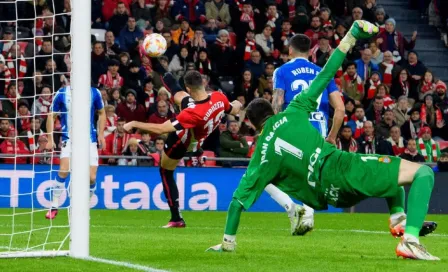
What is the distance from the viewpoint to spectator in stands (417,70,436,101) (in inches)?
949

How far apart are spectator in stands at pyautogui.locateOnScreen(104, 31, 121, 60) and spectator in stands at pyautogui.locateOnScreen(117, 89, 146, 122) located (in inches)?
53.5

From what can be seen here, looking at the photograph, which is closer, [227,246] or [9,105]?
[227,246]

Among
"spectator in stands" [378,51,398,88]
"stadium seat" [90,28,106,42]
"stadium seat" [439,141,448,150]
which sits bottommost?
"stadium seat" [439,141,448,150]

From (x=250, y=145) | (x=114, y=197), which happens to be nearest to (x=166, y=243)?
(x=114, y=197)

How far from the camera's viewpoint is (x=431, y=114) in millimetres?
23203

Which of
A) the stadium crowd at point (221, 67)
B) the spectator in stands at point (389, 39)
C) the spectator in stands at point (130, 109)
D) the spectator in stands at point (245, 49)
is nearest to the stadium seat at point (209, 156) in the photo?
the stadium crowd at point (221, 67)

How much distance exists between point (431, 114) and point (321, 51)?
2.70 metres

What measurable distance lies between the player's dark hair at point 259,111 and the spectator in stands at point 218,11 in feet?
49.7

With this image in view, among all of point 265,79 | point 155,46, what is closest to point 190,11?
point 265,79

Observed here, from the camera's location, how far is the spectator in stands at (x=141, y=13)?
23156 millimetres

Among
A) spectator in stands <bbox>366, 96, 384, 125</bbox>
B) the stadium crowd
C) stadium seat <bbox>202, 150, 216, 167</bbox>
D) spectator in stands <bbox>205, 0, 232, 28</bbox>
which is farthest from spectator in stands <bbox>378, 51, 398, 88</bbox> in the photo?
stadium seat <bbox>202, 150, 216, 167</bbox>

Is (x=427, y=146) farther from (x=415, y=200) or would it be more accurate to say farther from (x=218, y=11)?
(x=415, y=200)

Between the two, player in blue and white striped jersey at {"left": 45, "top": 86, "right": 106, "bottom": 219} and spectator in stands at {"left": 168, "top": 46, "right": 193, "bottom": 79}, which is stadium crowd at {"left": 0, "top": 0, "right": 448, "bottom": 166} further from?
player in blue and white striped jersey at {"left": 45, "top": 86, "right": 106, "bottom": 219}

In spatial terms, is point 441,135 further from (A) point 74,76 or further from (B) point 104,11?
(A) point 74,76
